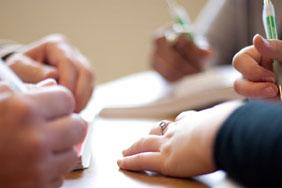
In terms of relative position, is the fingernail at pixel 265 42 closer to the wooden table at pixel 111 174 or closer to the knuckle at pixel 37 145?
the wooden table at pixel 111 174

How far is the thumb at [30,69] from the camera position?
0.75 meters

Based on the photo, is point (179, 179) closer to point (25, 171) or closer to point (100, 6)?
point (25, 171)

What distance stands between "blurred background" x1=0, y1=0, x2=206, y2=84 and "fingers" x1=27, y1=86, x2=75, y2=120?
1.98 meters

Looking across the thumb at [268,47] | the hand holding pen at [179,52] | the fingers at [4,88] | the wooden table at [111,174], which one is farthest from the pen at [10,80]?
the hand holding pen at [179,52]

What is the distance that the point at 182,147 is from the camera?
441mm

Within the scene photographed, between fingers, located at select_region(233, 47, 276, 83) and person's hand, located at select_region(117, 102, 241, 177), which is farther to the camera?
fingers, located at select_region(233, 47, 276, 83)

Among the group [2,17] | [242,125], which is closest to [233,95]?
[242,125]

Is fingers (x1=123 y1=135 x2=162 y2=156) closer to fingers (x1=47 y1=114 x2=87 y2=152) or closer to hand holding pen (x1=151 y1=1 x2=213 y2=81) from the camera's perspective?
fingers (x1=47 y1=114 x2=87 y2=152)

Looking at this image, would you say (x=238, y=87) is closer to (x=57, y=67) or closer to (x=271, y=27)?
(x=271, y=27)


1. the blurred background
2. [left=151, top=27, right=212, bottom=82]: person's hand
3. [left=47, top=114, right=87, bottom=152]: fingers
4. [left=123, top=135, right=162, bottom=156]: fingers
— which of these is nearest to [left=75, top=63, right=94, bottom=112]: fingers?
[left=123, top=135, right=162, bottom=156]: fingers

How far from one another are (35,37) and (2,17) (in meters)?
0.19

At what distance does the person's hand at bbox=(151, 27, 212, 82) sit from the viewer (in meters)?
1.26

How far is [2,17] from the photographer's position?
2352 millimetres

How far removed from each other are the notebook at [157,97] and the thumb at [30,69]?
132 millimetres
